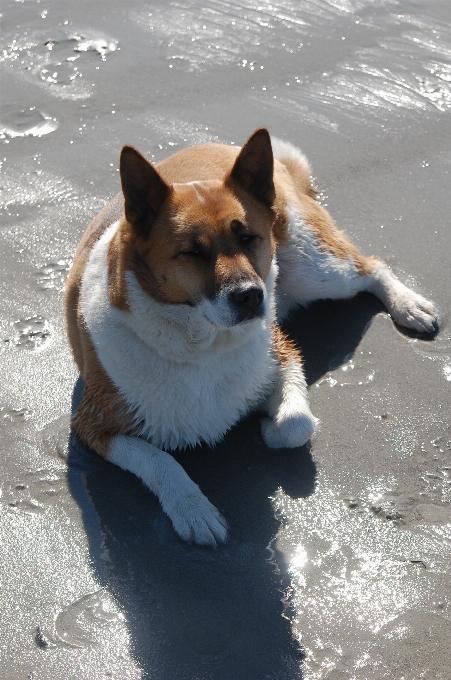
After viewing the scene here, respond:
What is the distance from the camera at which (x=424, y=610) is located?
3.13 metres

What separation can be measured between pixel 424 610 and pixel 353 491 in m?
0.74

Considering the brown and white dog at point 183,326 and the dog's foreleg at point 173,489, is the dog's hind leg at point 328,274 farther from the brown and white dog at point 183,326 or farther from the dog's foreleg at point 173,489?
the dog's foreleg at point 173,489

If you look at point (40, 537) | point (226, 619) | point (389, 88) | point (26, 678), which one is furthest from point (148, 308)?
point (389, 88)

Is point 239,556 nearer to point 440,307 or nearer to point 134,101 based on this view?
point 440,307

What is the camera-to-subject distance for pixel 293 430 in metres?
3.92

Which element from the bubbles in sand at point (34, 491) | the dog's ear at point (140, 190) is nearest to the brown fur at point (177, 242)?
the dog's ear at point (140, 190)

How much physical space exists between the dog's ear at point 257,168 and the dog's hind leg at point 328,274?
86cm

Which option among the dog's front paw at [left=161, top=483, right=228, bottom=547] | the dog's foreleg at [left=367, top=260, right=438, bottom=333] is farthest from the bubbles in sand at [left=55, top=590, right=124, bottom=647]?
the dog's foreleg at [left=367, top=260, right=438, bottom=333]

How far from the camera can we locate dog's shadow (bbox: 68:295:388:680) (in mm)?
3002

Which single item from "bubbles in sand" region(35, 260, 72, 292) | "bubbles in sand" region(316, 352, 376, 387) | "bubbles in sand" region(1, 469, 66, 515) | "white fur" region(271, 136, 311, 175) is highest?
"white fur" region(271, 136, 311, 175)

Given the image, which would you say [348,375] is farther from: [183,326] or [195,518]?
[195,518]

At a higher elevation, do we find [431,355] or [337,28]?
[337,28]

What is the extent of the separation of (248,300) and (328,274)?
5.28ft

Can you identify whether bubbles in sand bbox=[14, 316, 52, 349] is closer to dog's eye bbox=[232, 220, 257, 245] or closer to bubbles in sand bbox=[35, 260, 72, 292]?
bubbles in sand bbox=[35, 260, 72, 292]
